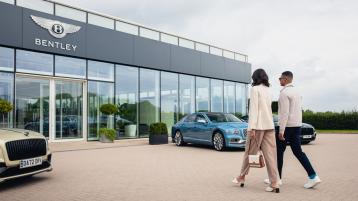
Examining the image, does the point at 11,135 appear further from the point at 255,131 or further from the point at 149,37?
the point at 149,37

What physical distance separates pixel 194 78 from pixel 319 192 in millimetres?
18645

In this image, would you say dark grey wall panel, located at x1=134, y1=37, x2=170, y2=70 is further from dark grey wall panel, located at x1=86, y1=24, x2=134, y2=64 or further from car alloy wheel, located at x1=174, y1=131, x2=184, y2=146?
car alloy wheel, located at x1=174, y1=131, x2=184, y2=146

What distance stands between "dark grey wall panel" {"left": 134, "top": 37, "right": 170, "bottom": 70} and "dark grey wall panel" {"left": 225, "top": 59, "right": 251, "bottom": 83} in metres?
6.43

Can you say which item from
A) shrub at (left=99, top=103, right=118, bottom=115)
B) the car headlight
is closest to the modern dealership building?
shrub at (left=99, top=103, right=118, bottom=115)

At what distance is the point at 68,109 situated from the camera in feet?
56.3

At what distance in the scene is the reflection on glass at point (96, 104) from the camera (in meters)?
18.0

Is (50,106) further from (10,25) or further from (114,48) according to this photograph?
(114,48)

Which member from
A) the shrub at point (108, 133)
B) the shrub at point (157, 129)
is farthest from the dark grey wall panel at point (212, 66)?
the shrub at point (108, 133)

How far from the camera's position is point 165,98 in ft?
73.0

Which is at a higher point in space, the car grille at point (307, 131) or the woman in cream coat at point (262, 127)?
the woman in cream coat at point (262, 127)

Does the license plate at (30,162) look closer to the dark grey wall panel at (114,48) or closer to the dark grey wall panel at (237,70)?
the dark grey wall panel at (114,48)

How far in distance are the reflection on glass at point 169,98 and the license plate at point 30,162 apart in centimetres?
1496

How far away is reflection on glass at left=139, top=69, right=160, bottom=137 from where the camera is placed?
20672 mm

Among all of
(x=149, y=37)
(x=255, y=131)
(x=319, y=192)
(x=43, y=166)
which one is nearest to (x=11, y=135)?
(x=43, y=166)
